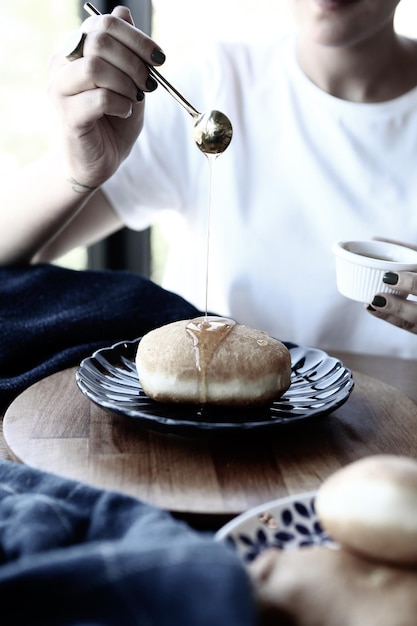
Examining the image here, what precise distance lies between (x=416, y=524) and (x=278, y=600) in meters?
0.11

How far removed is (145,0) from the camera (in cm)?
200

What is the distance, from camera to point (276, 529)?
0.58m

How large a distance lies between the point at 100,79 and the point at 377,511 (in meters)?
0.79

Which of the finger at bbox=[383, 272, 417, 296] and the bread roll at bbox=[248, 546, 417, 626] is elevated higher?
the finger at bbox=[383, 272, 417, 296]

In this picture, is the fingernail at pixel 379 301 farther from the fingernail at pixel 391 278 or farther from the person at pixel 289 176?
the person at pixel 289 176

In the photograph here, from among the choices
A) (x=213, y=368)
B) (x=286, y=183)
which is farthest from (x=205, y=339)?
(x=286, y=183)

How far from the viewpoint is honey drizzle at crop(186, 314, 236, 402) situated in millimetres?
852

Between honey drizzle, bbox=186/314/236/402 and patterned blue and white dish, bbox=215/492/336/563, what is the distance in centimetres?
26

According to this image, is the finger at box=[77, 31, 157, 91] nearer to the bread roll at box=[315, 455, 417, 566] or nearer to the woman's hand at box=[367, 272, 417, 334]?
the woman's hand at box=[367, 272, 417, 334]

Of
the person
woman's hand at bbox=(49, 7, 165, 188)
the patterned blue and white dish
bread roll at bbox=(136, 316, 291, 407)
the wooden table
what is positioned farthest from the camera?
the person

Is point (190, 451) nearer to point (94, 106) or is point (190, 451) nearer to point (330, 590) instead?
point (330, 590)

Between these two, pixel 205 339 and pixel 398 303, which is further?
pixel 398 303

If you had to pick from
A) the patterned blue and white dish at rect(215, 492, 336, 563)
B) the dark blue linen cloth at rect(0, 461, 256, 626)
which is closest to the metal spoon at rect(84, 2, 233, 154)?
the patterned blue and white dish at rect(215, 492, 336, 563)

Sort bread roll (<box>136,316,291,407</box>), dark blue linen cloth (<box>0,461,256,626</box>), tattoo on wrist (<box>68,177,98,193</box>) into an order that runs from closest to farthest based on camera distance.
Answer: dark blue linen cloth (<box>0,461,256,626</box>) < bread roll (<box>136,316,291,407</box>) < tattoo on wrist (<box>68,177,98,193</box>)
